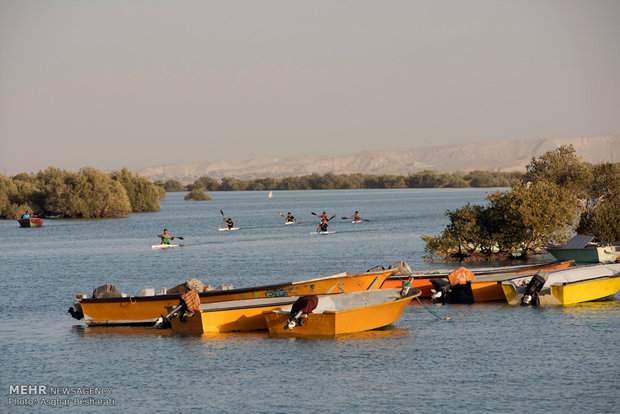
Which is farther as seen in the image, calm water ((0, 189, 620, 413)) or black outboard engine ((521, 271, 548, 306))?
black outboard engine ((521, 271, 548, 306))

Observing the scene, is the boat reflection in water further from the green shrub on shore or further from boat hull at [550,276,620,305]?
the green shrub on shore

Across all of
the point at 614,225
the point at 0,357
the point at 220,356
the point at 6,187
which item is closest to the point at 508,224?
the point at 614,225

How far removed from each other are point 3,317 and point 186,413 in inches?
767

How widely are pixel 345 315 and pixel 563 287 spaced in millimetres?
11585

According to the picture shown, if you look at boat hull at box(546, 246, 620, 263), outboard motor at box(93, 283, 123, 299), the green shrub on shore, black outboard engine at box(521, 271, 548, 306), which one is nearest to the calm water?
black outboard engine at box(521, 271, 548, 306)

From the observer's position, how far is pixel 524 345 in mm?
30484

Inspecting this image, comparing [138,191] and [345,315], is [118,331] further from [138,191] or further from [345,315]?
[138,191]

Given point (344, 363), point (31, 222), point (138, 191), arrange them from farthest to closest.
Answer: point (138, 191) < point (31, 222) < point (344, 363)

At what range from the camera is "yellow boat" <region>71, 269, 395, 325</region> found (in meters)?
34.9

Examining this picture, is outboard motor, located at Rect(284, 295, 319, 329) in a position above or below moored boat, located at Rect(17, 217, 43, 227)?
below

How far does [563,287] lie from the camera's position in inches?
1500

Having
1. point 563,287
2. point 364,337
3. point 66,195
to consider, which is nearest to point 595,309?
point 563,287

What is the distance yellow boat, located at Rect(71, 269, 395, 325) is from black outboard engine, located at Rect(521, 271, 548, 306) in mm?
6331

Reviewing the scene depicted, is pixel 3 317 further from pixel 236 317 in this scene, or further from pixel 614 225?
pixel 614 225
